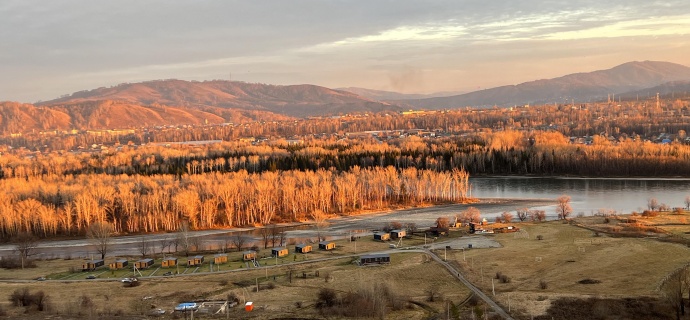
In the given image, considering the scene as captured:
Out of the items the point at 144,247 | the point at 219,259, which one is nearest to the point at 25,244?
the point at 144,247

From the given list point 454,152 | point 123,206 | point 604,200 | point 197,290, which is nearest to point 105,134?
point 454,152

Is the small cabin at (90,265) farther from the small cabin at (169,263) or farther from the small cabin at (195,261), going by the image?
the small cabin at (195,261)

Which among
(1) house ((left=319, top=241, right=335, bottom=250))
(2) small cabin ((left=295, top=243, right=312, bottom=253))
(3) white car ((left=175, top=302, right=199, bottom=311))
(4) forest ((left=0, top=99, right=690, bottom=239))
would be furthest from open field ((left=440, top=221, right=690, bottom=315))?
(4) forest ((left=0, top=99, right=690, bottom=239))

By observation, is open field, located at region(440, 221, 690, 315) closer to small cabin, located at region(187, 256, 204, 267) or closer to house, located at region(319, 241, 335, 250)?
house, located at region(319, 241, 335, 250)

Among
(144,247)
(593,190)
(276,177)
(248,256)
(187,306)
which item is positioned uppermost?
(276,177)

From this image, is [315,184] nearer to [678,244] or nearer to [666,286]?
[678,244]

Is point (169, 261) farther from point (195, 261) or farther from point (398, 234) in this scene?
point (398, 234)
